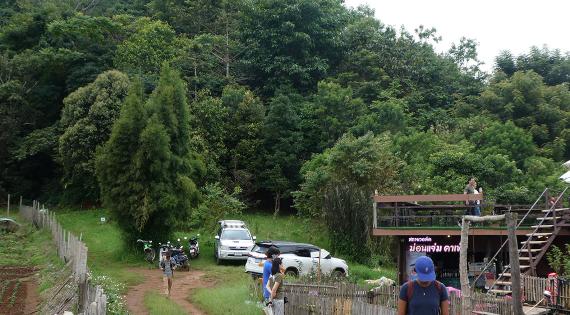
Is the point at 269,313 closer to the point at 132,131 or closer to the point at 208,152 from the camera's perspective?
the point at 132,131

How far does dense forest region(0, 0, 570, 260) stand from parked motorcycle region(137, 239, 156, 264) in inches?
28.7

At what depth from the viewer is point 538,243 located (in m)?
17.7

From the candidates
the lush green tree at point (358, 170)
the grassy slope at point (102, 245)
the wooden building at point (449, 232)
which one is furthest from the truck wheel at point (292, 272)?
the lush green tree at point (358, 170)

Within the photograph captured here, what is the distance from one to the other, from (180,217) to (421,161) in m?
11.9

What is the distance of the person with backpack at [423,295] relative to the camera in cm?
651

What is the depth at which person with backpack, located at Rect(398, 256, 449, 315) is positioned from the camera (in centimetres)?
651

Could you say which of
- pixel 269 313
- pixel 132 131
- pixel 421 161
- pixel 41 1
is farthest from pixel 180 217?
pixel 41 1

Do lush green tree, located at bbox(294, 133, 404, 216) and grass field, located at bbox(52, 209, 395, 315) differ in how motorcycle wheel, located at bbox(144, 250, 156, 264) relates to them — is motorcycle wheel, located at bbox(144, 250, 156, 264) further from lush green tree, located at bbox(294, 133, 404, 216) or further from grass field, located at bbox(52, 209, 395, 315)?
lush green tree, located at bbox(294, 133, 404, 216)

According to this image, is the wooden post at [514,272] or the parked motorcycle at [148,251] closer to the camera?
the wooden post at [514,272]

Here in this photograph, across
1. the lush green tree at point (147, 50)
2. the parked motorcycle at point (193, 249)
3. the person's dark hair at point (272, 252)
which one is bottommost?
the parked motorcycle at point (193, 249)

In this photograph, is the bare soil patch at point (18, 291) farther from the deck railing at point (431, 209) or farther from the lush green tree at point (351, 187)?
the lush green tree at point (351, 187)

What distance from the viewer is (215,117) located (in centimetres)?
3856

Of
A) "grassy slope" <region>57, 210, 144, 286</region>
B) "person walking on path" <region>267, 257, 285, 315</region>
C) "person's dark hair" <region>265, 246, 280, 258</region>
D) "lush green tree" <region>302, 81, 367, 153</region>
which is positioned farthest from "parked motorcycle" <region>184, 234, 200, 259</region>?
"person's dark hair" <region>265, 246, 280, 258</region>

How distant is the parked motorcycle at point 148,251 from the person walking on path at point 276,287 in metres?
14.0
